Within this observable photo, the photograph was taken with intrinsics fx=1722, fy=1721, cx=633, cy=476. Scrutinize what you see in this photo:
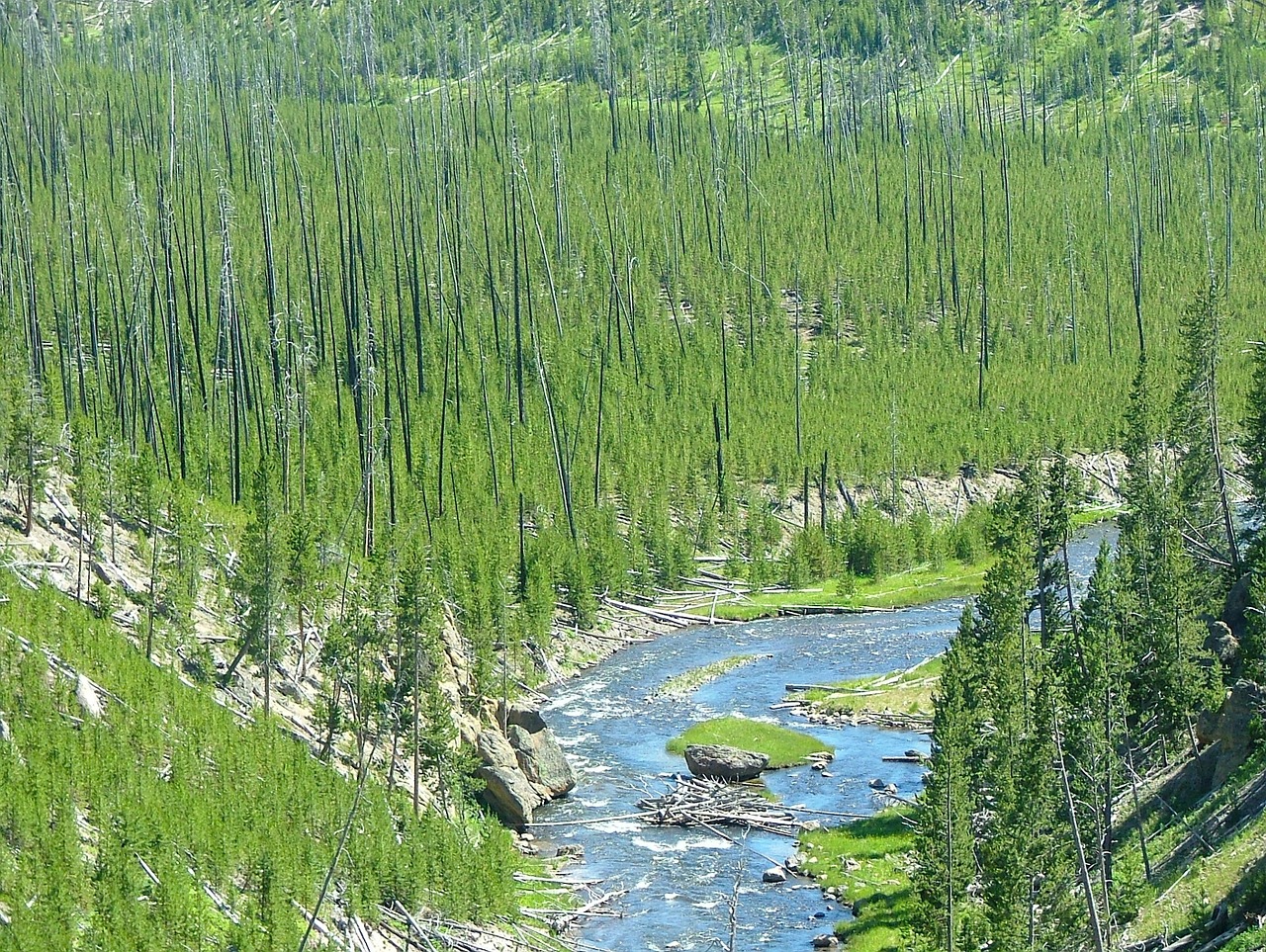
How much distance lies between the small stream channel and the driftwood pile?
68 cm

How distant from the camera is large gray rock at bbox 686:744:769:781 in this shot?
2517 inches

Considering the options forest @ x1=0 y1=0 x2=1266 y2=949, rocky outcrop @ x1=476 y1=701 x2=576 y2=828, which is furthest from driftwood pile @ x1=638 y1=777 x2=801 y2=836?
forest @ x1=0 y1=0 x2=1266 y2=949

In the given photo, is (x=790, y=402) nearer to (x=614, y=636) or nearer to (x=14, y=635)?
(x=614, y=636)

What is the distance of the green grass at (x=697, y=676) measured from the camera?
79375mm

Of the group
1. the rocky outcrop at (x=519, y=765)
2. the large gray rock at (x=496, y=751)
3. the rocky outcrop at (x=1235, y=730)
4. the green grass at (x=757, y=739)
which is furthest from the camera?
the green grass at (x=757, y=739)

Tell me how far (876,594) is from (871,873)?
165 ft

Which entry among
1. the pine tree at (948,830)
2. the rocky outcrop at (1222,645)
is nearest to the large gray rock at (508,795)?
the pine tree at (948,830)

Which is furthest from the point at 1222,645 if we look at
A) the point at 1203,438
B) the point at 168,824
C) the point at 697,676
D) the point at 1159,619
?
the point at 168,824

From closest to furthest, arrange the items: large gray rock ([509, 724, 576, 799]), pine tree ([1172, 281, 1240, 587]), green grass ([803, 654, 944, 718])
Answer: large gray rock ([509, 724, 576, 799]), pine tree ([1172, 281, 1240, 587]), green grass ([803, 654, 944, 718])

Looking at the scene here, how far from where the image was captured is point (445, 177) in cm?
14562

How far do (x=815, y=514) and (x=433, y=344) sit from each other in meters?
32.5

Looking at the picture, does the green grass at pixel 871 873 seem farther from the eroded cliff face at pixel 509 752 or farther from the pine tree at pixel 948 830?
the eroded cliff face at pixel 509 752

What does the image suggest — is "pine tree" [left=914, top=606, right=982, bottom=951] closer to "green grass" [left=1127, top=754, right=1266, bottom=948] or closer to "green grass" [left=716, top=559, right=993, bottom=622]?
"green grass" [left=1127, top=754, right=1266, bottom=948]

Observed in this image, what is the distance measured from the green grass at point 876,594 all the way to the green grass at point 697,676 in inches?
500
